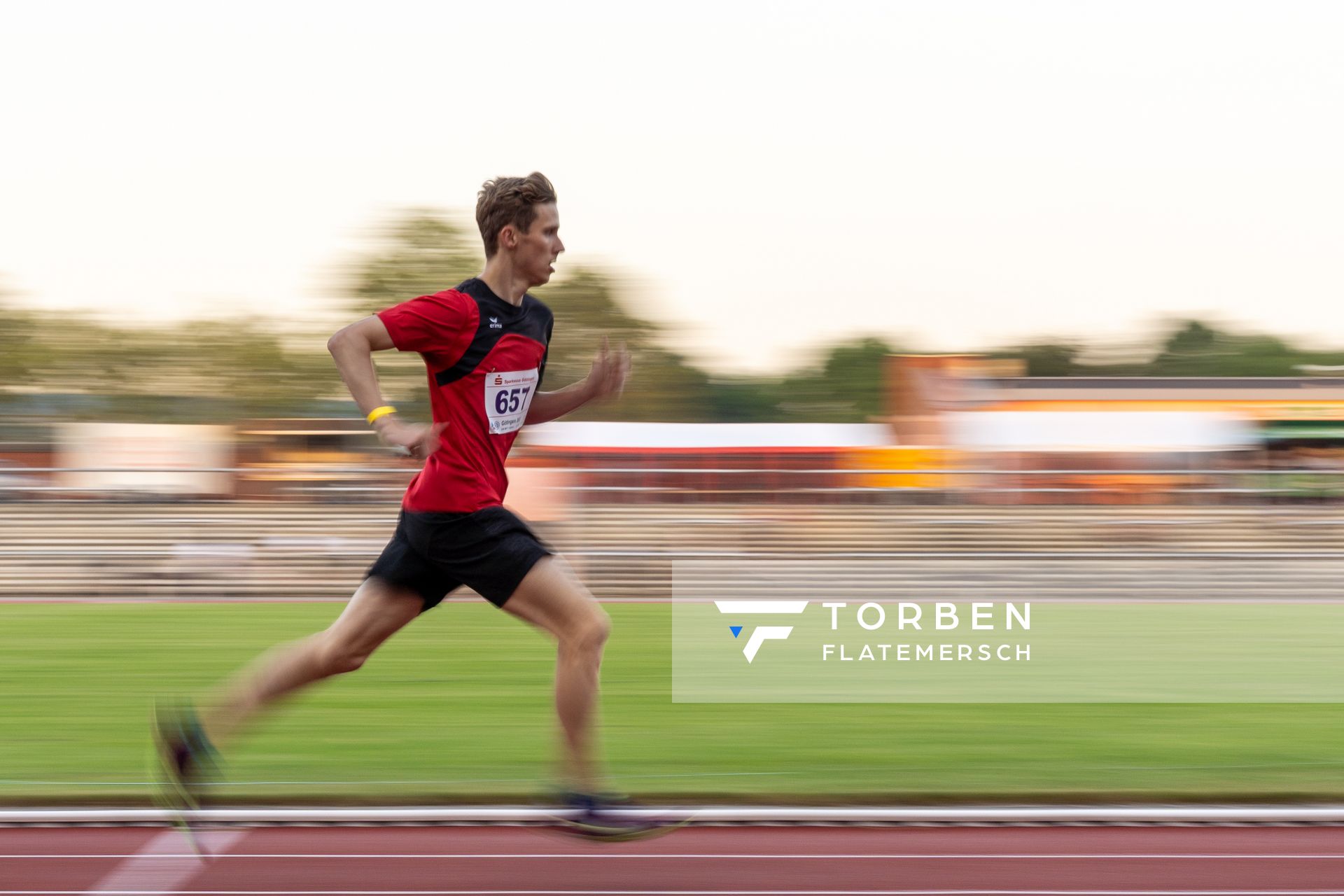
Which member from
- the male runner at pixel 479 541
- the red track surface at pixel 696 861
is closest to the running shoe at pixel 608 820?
the male runner at pixel 479 541

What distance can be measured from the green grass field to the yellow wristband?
158 centimetres

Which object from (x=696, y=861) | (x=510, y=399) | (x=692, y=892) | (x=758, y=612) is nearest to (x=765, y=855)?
(x=696, y=861)

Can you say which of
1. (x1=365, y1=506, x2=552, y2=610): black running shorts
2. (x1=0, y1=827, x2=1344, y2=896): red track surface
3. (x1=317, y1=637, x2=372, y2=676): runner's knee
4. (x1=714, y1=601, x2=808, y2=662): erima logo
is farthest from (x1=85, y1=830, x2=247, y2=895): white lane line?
(x1=714, y1=601, x2=808, y2=662): erima logo

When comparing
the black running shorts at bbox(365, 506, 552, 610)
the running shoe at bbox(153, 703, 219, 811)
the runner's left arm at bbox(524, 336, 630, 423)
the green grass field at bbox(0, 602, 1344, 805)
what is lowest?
the green grass field at bbox(0, 602, 1344, 805)

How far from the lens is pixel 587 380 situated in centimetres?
377

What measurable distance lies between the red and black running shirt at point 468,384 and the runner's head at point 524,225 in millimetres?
101

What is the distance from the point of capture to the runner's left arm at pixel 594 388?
3.73m

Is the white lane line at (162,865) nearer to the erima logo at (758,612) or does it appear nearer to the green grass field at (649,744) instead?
the green grass field at (649,744)

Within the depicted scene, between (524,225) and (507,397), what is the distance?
416 mm

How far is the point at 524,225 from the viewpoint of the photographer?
337 cm

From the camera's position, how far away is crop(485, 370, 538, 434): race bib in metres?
3.36

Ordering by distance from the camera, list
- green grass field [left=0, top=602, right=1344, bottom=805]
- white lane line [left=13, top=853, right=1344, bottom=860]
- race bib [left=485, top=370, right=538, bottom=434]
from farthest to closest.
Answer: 1. green grass field [left=0, top=602, right=1344, bottom=805]
2. white lane line [left=13, top=853, right=1344, bottom=860]
3. race bib [left=485, top=370, right=538, bottom=434]

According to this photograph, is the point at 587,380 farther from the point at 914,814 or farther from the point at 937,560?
the point at 937,560

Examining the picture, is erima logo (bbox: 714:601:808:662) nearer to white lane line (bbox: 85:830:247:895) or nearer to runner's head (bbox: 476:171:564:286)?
white lane line (bbox: 85:830:247:895)
